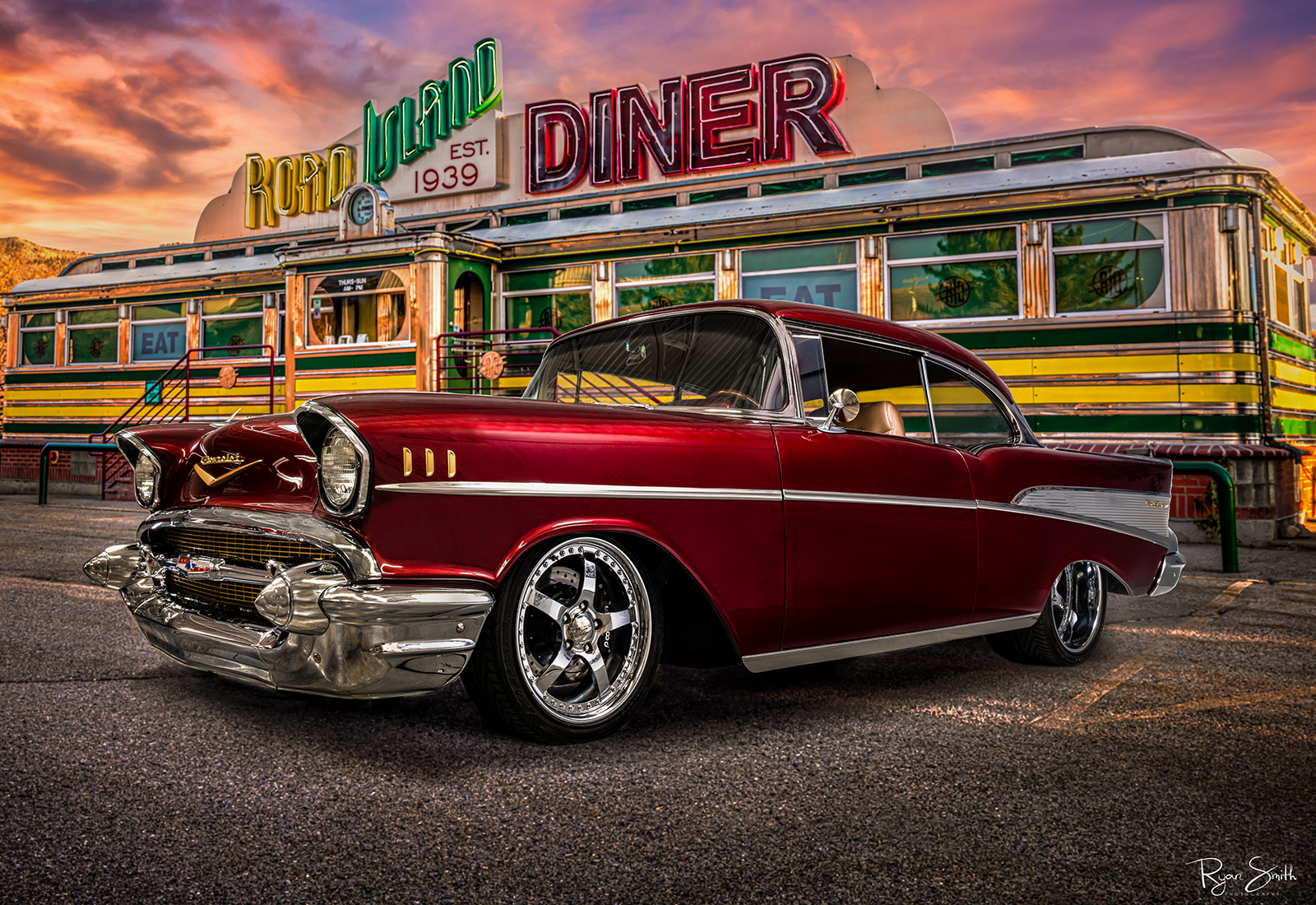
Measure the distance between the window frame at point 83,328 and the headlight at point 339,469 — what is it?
1587cm

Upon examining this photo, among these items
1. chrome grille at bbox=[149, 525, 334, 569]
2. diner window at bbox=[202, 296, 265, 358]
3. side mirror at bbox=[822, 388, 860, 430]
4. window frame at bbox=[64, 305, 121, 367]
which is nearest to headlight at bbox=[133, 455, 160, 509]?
chrome grille at bbox=[149, 525, 334, 569]

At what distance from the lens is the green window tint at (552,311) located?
12188 millimetres

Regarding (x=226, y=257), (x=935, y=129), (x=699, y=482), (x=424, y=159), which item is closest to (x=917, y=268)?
(x=935, y=129)

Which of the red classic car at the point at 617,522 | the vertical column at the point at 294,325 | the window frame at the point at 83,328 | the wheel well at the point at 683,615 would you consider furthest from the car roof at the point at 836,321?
the window frame at the point at 83,328

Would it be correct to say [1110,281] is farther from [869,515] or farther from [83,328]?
[83,328]

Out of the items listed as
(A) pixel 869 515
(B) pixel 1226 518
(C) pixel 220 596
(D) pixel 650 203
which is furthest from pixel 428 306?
(A) pixel 869 515

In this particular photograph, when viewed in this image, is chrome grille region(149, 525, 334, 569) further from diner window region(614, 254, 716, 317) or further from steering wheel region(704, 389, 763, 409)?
diner window region(614, 254, 716, 317)

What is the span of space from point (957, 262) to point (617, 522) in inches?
328

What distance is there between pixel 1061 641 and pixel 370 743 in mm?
2892

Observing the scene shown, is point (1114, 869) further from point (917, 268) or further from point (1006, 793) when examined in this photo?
point (917, 268)

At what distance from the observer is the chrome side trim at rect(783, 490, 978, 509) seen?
3115 mm

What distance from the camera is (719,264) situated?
11.2 m

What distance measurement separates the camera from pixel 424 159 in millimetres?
17266

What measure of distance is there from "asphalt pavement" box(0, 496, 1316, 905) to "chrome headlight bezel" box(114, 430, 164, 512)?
69cm
